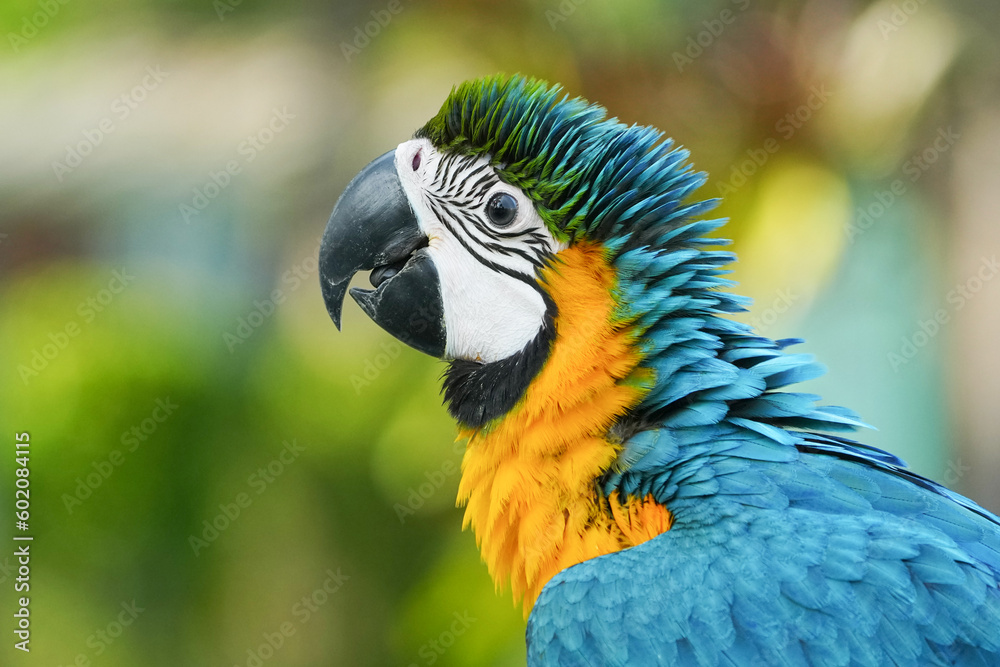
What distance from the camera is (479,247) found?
1488 mm

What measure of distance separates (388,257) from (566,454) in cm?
54

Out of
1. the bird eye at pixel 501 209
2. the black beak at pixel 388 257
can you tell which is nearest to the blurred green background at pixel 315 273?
the black beak at pixel 388 257

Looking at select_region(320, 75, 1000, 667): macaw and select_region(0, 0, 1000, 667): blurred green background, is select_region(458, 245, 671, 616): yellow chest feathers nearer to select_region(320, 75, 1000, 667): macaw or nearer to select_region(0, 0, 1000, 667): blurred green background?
select_region(320, 75, 1000, 667): macaw

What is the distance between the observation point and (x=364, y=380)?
10.5 feet

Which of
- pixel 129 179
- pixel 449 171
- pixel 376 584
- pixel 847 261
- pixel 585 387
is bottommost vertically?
pixel 376 584

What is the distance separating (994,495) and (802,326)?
113cm

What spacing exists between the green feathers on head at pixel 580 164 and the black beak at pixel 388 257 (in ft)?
0.73

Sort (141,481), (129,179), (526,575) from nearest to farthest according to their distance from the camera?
(526,575) < (141,481) < (129,179)

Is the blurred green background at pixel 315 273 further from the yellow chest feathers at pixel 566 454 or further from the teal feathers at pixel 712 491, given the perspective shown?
the teal feathers at pixel 712 491

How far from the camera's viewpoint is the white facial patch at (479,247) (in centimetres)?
144

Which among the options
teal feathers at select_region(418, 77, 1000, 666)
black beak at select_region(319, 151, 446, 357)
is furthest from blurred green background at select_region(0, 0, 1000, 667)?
teal feathers at select_region(418, 77, 1000, 666)

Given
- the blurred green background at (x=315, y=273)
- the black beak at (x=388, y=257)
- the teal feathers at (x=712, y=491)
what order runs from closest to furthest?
the teal feathers at (x=712, y=491) < the black beak at (x=388, y=257) < the blurred green background at (x=315, y=273)

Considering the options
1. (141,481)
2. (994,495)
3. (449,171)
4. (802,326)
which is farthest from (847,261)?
(141,481)

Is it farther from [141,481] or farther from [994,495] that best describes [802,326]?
[141,481]
